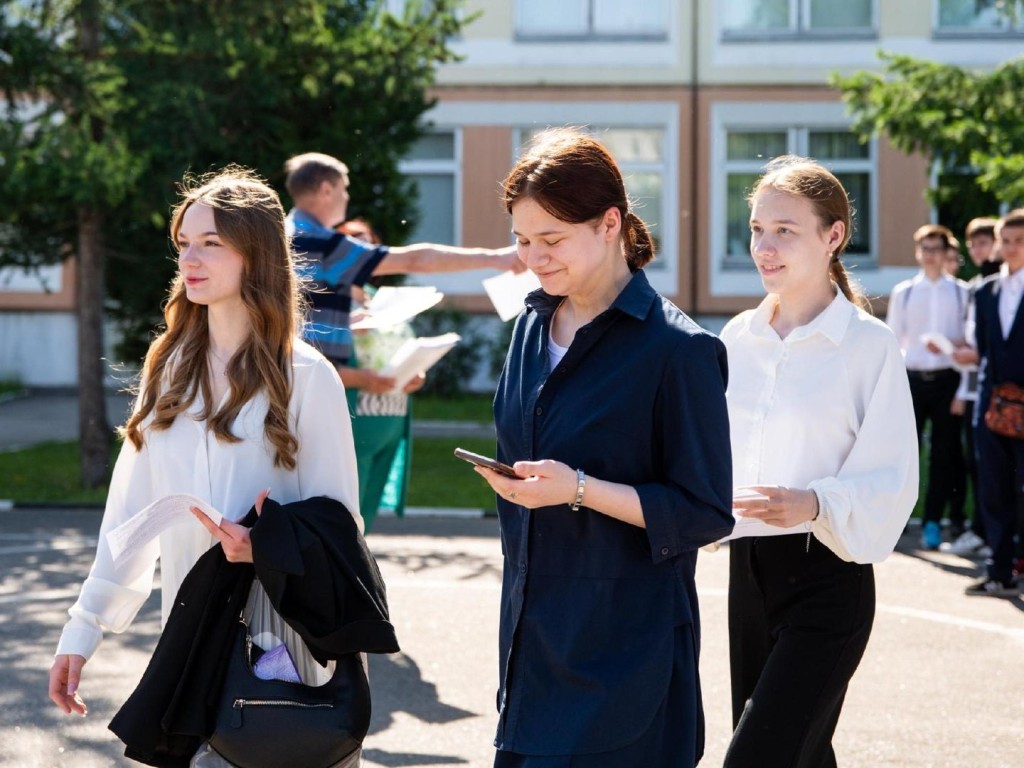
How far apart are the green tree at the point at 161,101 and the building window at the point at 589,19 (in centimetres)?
1041

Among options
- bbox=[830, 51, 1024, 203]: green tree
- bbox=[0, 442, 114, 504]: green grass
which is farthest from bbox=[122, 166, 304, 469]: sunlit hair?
bbox=[830, 51, 1024, 203]: green tree

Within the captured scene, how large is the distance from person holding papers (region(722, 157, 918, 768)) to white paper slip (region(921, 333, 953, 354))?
683cm

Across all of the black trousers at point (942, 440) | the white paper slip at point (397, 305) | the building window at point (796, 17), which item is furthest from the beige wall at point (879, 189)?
the white paper slip at point (397, 305)

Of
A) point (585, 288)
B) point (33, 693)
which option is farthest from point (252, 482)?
point (33, 693)

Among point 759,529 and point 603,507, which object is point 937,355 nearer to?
point 759,529

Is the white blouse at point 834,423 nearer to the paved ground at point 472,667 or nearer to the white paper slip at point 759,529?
the white paper slip at point 759,529

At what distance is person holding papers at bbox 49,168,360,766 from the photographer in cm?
360

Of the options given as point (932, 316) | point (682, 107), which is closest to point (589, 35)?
point (682, 107)

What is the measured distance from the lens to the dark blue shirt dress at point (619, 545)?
10.3ft

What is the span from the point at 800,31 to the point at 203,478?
Result: 2340 cm

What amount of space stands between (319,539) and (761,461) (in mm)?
1380

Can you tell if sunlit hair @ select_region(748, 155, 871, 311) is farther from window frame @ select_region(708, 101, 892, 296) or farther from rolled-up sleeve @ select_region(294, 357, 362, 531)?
window frame @ select_region(708, 101, 892, 296)

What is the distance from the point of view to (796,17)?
25.7 m

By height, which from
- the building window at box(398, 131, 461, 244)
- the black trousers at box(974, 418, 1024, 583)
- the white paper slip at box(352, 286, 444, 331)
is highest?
the building window at box(398, 131, 461, 244)
